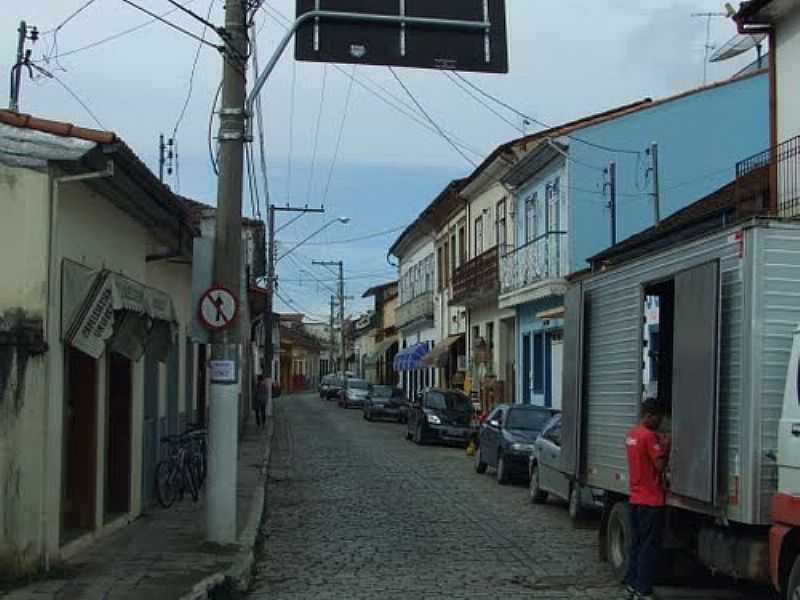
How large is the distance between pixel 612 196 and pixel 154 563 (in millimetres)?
18910

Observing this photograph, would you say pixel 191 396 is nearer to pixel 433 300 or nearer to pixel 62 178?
pixel 62 178

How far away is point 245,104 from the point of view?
1234cm

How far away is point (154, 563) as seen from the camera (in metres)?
10.6

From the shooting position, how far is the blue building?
89.3 feet

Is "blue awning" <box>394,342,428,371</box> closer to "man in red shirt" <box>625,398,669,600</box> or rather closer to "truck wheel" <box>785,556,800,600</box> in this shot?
"man in red shirt" <box>625,398,669,600</box>

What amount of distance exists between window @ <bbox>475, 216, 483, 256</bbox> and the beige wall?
2084cm

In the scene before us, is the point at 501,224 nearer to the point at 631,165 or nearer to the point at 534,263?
the point at 534,263

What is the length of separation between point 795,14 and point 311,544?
11492 millimetres

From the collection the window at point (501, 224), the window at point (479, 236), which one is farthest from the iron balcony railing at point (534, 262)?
the window at point (479, 236)

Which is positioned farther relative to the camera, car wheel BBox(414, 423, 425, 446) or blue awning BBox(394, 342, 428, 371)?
blue awning BBox(394, 342, 428, 371)

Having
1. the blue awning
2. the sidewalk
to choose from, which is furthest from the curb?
the blue awning

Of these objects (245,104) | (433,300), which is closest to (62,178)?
(245,104)

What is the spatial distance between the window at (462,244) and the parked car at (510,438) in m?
20.5

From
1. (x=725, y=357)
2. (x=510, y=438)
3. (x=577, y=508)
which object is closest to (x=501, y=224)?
(x=510, y=438)
